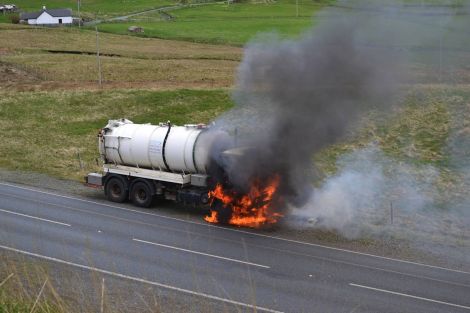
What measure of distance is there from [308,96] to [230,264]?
8.64m

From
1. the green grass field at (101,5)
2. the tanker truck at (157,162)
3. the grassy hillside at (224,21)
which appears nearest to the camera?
the tanker truck at (157,162)

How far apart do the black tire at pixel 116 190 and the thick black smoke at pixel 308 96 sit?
19.6ft

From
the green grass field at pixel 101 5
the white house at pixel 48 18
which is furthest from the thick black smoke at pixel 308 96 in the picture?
the green grass field at pixel 101 5

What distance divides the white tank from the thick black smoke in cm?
147

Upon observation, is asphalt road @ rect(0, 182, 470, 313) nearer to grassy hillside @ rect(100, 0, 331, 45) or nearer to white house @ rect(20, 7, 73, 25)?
grassy hillside @ rect(100, 0, 331, 45)

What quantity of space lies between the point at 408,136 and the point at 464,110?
456 cm

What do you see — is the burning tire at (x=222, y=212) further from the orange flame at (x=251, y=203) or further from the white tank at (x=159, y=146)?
the white tank at (x=159, y=146)

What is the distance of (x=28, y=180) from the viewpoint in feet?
111

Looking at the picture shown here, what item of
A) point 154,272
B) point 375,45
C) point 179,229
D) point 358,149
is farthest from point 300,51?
point 358,149

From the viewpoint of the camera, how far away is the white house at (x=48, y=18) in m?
130

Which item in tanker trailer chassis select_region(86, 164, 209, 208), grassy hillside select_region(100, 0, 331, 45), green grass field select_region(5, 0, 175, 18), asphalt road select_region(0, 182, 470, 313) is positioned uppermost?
green grass field select_region(5, 0, 175, 18)

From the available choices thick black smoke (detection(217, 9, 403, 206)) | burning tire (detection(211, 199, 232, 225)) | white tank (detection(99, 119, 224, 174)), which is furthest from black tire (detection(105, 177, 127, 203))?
thick black smoke (detection(217, 9, 403, 206))

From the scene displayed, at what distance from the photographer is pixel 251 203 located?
25.7 m

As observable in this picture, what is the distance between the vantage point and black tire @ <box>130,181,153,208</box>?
28000mm
